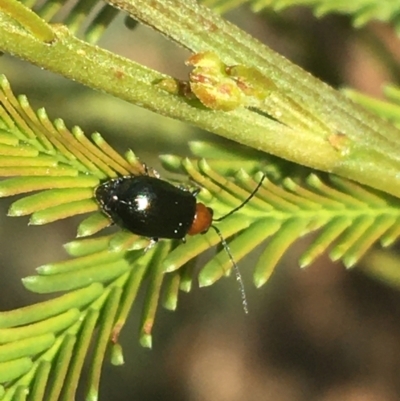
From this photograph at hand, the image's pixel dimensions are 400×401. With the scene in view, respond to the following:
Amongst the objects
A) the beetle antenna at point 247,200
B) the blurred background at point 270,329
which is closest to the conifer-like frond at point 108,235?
the beetle antenna at point 247,200

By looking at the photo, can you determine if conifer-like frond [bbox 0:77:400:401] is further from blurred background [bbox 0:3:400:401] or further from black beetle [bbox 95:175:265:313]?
blurred background [bbox 0:3:400:401]

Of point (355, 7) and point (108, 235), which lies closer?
point (108, 235)

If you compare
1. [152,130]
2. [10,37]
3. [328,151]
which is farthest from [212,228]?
[152,130]

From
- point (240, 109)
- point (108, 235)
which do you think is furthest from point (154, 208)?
point (240, 109)

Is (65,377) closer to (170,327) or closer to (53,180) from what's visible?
(53,180)

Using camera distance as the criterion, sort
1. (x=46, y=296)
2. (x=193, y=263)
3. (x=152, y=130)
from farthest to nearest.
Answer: (x=46, y=296) < (x=152, y=130) < (x=193, y=263)

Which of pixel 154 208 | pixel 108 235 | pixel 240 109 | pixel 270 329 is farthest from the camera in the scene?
pixel 270 329

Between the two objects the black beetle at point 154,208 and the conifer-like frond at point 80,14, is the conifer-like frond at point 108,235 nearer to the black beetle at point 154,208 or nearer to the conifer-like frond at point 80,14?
the black beetle at point 154,208

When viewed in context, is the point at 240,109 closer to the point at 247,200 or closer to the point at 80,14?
the point at 247,200
